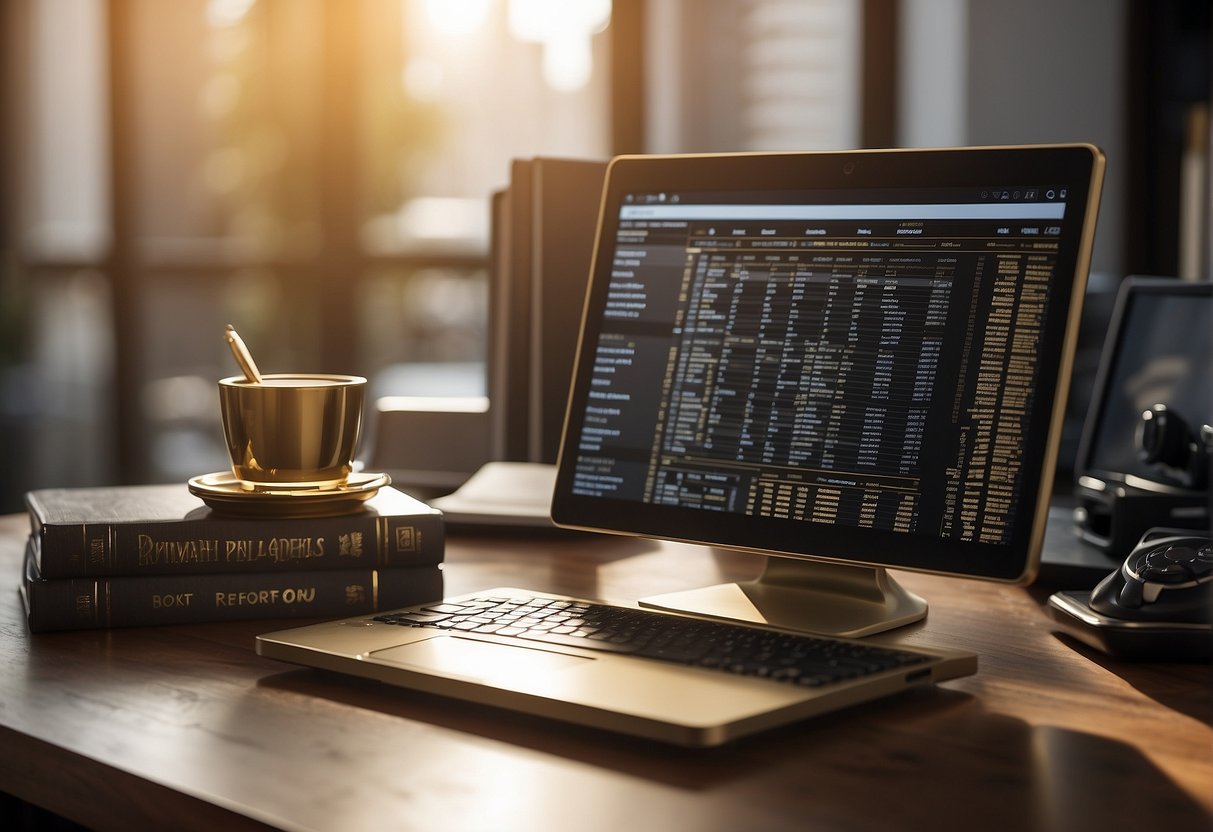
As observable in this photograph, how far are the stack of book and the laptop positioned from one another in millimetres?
76

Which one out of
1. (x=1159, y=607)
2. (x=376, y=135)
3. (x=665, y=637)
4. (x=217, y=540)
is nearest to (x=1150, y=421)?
(x=1159, y=607)

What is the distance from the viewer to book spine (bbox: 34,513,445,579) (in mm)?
926

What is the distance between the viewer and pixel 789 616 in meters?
0.90

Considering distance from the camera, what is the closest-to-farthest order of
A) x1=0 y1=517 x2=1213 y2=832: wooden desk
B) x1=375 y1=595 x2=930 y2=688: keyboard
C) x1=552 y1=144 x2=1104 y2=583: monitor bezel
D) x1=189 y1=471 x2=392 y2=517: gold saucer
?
x1=0 y1=517 x2=1213 y2=832: wooden desk
x1=375 y1=595 x2=930 y2=688: keyboard
x1=552 y1=144 x2=1104 y2=583: monitor bezel
x1=189 y1=471 x2=392 y2=517: gold saucer

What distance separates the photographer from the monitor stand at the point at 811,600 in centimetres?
90

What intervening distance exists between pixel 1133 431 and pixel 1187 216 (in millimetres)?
2765

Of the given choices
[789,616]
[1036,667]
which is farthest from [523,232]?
[1036,667]

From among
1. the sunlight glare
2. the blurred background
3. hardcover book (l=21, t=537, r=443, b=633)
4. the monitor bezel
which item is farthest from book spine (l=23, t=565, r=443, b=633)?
the sunlight glare

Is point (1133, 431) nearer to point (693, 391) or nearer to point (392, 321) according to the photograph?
point (693, 391)

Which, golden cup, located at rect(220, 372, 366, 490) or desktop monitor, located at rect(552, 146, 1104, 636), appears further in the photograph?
golden cup, located at rect(220, 372, 366, 490)

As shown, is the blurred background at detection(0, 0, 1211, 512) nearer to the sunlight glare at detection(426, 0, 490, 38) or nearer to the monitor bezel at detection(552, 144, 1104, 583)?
the sunlight glare at detection(426, 0, 490, 38)

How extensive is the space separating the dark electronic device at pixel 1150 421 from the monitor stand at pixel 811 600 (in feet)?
0.91

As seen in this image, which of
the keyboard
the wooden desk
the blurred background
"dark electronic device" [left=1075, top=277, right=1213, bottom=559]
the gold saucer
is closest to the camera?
the wooden desk

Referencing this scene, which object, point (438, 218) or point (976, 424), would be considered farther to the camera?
point (438, 218)
